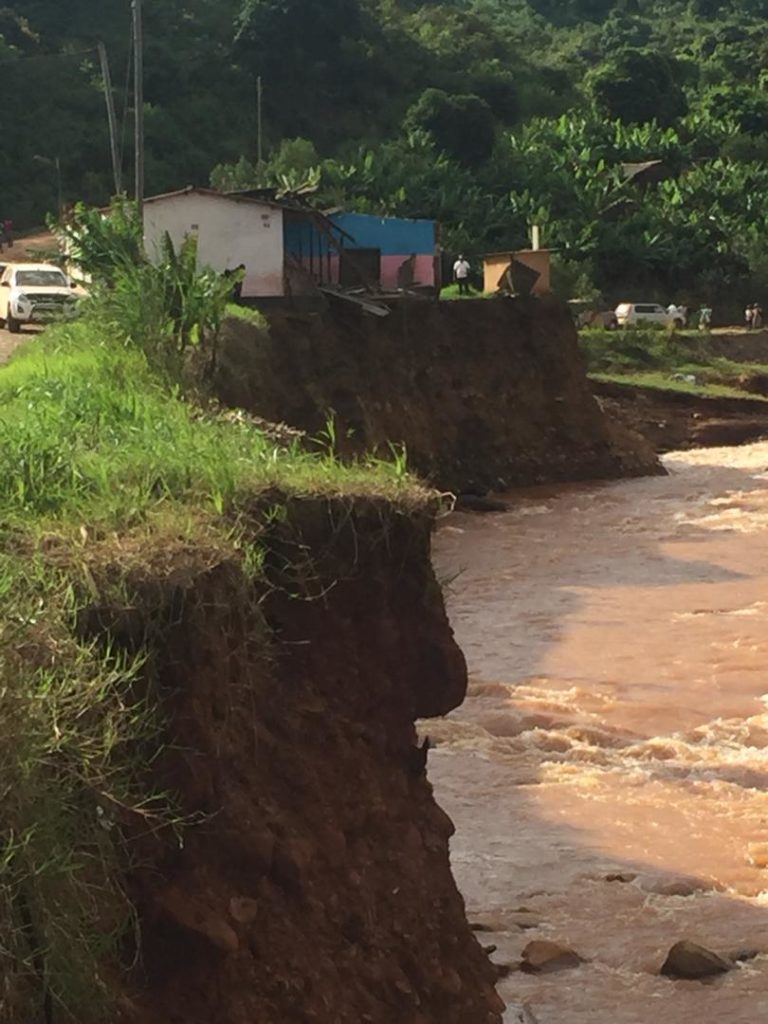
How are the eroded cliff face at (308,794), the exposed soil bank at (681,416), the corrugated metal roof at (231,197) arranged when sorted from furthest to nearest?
the exposed soil bank at (681,416) → the corrugated metal roof at (231,197) → the eroded cliff face at (308,794)

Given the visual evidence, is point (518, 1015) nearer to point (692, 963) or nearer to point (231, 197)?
point (692, 963)

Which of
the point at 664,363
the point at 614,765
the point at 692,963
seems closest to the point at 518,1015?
the point at 692,963

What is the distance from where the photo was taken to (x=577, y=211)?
59.1m

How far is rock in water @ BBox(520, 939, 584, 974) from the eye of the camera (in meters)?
8.96

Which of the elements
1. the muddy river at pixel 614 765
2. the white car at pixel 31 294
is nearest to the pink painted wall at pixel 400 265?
the white car at pixel 31 294

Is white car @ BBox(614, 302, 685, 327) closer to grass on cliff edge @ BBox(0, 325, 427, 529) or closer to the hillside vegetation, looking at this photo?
grass on cliff edge @ BBox(0, 325, 427, 529)

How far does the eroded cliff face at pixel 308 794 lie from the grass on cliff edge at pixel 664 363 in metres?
34.9

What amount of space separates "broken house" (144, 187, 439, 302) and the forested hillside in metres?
18.8

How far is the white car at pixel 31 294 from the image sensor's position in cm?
2617

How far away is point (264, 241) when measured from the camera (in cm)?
2969

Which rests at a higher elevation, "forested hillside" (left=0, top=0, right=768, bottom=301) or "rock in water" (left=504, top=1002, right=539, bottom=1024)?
"forested hillside" (left=0, top=0, right=768, bottom=301)

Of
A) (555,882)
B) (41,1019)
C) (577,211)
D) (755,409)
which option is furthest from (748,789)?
(577,211)

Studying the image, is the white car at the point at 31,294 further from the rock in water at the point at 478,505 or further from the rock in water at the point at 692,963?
the rock in water at the point at 692,963

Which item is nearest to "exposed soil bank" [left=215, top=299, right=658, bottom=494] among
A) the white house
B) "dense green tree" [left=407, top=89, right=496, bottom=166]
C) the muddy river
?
the white house
